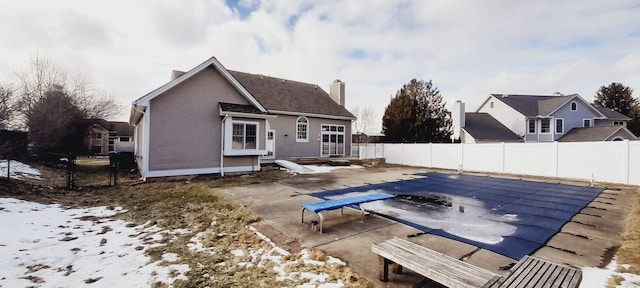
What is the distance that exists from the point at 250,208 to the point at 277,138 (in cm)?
1266

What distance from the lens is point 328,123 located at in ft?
74.4

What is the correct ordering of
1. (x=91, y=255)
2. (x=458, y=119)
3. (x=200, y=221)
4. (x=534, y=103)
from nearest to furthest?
(x=91, y=255)
(x=200, y=221)
(x=458, y=119)
(x=534, y=103)

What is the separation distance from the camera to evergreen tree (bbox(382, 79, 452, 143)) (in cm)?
2530

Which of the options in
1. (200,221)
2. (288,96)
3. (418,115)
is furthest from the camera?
(418,115)

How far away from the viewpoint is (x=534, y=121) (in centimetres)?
3030

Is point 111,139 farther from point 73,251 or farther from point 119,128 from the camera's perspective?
point 73,251

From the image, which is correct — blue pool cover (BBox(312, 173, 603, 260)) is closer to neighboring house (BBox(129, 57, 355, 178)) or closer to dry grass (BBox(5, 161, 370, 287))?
dry grass (BBox(5, 161, 370, 287))

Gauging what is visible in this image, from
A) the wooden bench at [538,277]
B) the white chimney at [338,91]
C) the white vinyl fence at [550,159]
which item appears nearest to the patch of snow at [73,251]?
the wooden bench at [538,277]

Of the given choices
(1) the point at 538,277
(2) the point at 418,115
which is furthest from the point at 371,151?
(1) the point at 538,277

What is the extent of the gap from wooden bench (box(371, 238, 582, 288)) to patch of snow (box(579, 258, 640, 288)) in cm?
95

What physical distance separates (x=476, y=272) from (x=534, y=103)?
129ft

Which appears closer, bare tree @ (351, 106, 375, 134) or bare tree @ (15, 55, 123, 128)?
bare tree @ (15, 55, 123, 128)

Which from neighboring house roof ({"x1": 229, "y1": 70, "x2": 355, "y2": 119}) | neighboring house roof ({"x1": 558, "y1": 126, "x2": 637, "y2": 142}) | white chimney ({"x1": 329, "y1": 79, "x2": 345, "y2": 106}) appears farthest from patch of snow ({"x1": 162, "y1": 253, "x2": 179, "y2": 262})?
neighboring house roof ({"x1": 558, "y1": 126, "x2": 637, "y2": 142})

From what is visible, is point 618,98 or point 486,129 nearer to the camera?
point 486,129
